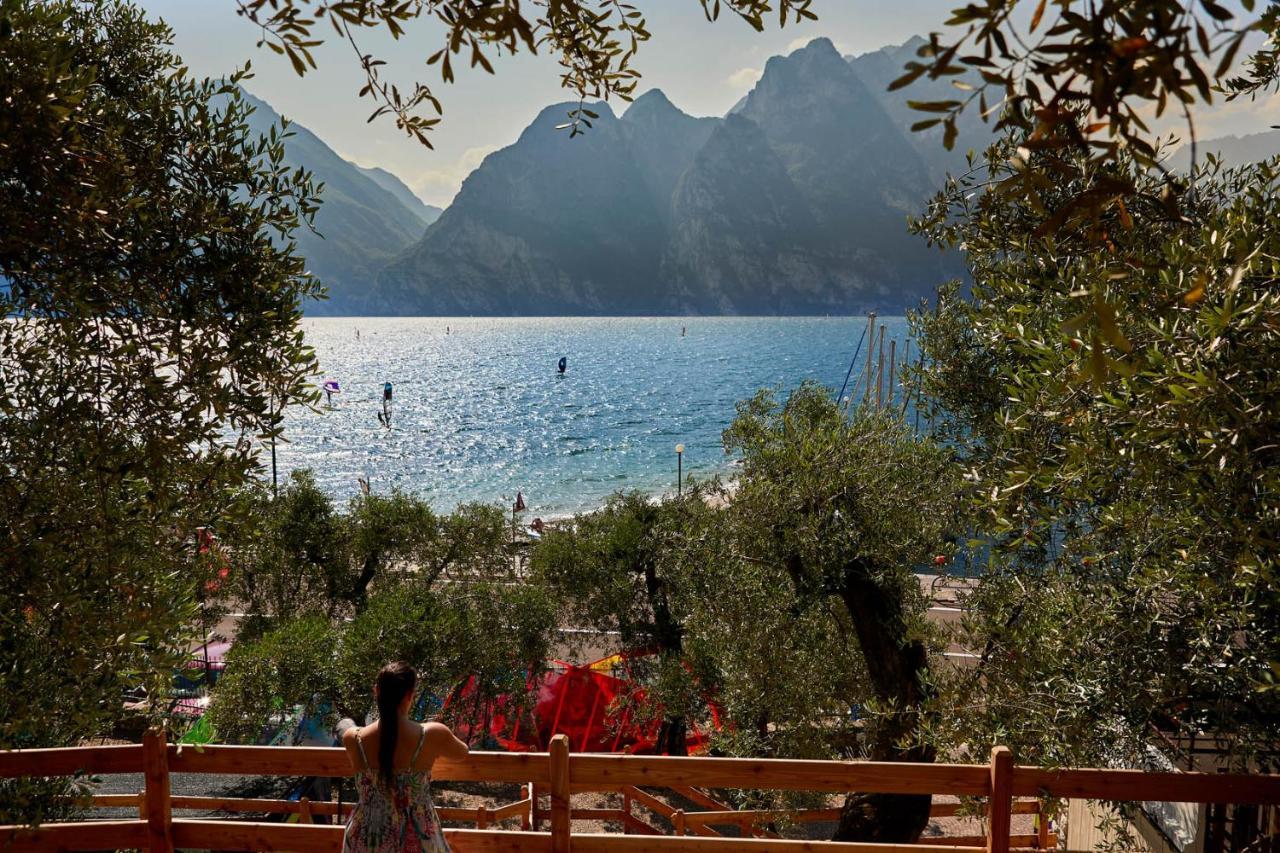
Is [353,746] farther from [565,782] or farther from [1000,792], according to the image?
[1000,792]

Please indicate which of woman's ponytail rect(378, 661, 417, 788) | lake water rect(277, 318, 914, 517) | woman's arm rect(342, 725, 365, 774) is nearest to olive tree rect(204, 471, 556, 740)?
lake water rect(277, 318, 914, 517)

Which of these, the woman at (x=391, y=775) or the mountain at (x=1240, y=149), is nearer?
the woman at (x=391, y=775)

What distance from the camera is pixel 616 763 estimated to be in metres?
4.61

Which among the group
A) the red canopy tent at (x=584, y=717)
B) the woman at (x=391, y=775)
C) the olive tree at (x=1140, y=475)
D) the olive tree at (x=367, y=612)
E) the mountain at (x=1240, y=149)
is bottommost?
the red canopy tent at (x=584, y=717)

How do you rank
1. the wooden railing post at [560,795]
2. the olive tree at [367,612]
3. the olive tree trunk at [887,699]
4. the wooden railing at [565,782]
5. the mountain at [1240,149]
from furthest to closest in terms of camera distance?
1. the olive tree at [367,612]
2. the olive tree trunk at [887,699]
3. the mountain at [1240,149]
4. the wooden railing post at [560,795]
5. the wooden railing at [565,782]

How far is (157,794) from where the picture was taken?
4.68 metres

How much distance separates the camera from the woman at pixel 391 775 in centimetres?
397

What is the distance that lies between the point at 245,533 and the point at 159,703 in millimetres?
1284

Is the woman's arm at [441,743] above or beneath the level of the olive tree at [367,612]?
above

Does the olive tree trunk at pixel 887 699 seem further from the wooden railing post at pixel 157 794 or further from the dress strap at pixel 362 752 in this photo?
the wooden railing post at pixel 157 794

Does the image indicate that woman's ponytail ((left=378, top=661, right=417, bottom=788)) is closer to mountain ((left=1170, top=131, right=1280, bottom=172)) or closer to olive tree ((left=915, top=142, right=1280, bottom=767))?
olive tree ((left=915, top=142, right=1280, bottom=767))

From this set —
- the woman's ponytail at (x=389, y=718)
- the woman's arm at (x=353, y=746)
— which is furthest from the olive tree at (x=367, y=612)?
the woman's ponytail at (x=389, y=718)

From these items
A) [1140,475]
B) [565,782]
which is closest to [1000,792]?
[1140,475]

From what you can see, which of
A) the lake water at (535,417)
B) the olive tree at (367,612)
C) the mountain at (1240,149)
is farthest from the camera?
the lake water at (535,417)
